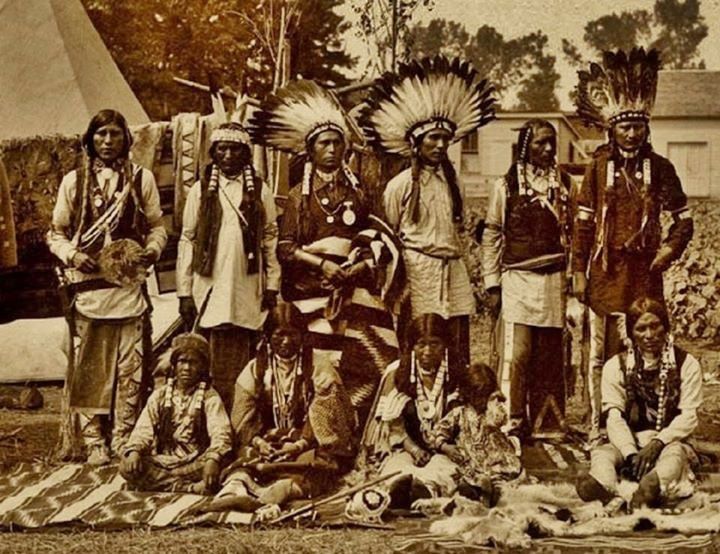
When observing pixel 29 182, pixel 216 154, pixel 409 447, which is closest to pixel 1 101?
pixel 29 182

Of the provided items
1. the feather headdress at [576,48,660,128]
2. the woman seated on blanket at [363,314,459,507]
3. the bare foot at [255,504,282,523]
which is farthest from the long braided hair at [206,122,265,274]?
the feather headdress at [576,48,660,128]

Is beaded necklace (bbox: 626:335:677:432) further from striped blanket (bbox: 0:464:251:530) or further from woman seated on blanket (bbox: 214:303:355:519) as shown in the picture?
striped blanket (bbox: 0:464:251:530)

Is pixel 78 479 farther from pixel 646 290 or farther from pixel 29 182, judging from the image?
pixel 646 290

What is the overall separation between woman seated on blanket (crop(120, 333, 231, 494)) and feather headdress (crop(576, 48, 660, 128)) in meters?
2.25

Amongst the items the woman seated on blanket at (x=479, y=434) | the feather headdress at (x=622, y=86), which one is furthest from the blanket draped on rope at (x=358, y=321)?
the feather headdress at (x=622, y=86)

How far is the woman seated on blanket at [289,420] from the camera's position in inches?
238

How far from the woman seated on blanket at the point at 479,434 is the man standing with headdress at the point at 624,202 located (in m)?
0.67

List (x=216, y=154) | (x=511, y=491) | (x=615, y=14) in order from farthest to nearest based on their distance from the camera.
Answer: (x=615, y=14), (x=216, y=154), (x=511, y=491)

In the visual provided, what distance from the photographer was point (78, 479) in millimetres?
6230

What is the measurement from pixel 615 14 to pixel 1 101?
3256mm

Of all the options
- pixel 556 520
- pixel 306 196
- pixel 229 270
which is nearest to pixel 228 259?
pixel 229 270

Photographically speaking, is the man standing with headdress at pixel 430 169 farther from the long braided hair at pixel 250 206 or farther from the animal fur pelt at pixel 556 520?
the animal fur pelt at pixel 556 520

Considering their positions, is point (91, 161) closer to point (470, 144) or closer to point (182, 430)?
point (182, 430)

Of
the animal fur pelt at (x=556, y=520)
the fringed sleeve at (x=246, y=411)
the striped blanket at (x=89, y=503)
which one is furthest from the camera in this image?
the fringed sleeve at (x=246, y=411)
